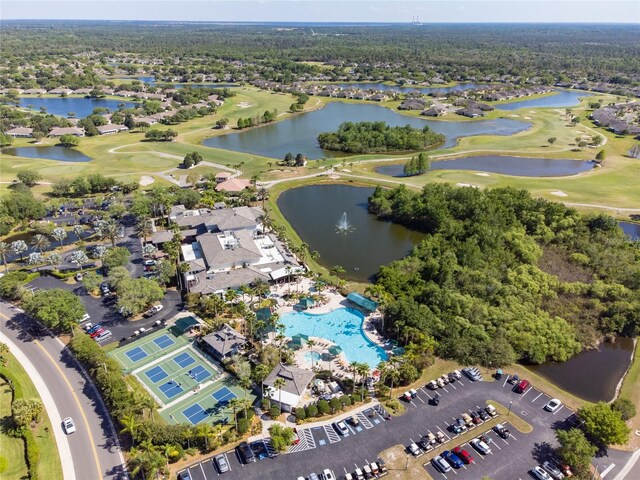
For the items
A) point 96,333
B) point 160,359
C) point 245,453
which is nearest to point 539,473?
point 245,453

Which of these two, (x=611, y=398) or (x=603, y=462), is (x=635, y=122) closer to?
(x=611, y=398)

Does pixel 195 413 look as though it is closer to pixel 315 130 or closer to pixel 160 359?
pixel 160 359

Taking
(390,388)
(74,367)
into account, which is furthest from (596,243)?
(74,367)

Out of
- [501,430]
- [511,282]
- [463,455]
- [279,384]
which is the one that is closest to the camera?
[463,455]

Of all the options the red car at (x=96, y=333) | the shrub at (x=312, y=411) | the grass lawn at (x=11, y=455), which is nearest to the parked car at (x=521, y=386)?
the shrub at (x=312, y=411)

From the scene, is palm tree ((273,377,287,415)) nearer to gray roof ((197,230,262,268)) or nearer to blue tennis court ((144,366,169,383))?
blue tennis court ((144,366,169,383))

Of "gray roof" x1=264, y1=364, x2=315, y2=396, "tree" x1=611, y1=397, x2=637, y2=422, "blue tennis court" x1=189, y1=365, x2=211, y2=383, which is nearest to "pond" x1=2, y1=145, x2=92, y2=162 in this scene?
"blue tennis court" x1=189, y1=365, x2=211, y2=383
